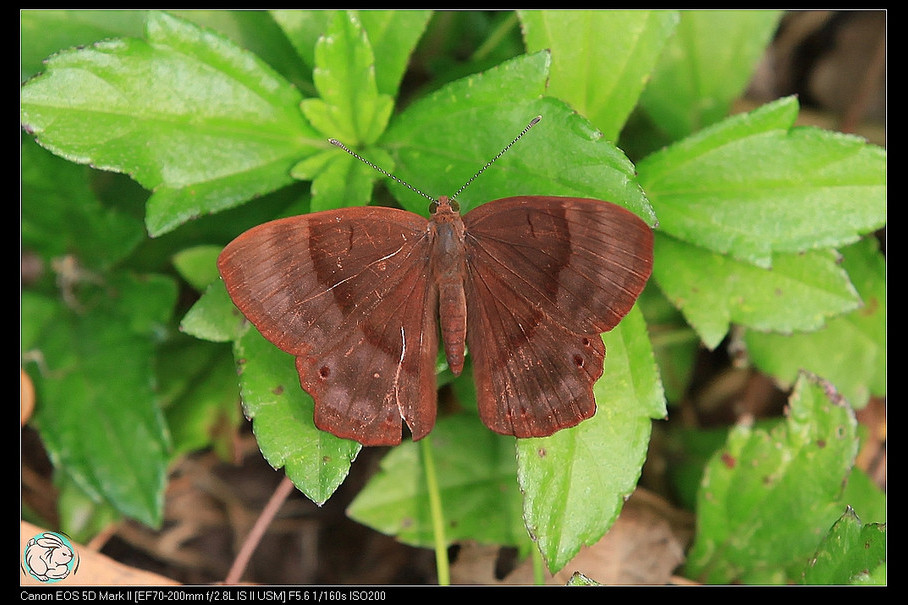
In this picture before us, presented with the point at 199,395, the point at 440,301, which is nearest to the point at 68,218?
the point at 199,395

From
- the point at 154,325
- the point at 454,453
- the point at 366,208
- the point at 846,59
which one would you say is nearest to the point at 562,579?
the point at 454,453

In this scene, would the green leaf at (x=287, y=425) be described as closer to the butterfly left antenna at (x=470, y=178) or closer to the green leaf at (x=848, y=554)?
the butterfly left antenna at (x=470, y=178)

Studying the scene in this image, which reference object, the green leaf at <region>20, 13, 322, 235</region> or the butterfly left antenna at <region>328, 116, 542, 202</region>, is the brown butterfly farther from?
the green leaf at <region>20, 13, 322, 235</region>

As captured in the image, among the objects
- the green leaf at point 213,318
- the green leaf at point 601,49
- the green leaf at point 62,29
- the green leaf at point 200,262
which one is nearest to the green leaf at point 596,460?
the green leaf at point 601,49

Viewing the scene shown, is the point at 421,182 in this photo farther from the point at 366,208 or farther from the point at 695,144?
the point at 695,144

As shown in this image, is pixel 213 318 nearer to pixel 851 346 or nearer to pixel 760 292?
pixel 760 292

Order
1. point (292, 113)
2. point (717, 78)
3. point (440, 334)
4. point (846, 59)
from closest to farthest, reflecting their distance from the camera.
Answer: point (440, 334) → point (292, 113) → point (717, 78) → point (846, 59)
